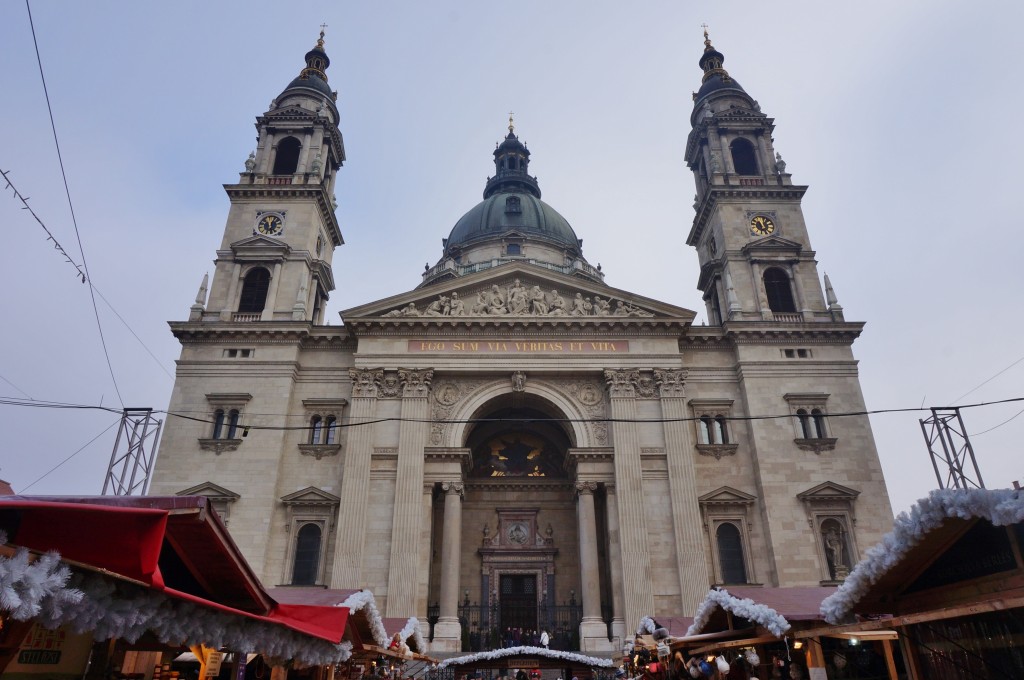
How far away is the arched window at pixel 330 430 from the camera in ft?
102

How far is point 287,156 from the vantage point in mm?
40250

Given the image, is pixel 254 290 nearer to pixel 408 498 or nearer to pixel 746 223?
pixel 408 498

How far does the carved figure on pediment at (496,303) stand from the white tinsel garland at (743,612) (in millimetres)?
21389

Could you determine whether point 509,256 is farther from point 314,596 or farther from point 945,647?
point 945,647

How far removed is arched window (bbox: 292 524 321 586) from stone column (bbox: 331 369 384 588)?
154 centimetres

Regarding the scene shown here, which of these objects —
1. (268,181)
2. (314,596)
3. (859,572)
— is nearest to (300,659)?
(314,596)

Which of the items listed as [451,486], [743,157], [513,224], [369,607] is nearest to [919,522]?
[369,607]

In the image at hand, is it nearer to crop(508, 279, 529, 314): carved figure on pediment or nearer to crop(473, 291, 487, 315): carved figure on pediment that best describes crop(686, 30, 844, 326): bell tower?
crop(508, 279, 529, 314): carved figure on pediment

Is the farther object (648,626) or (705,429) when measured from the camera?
(705,429)

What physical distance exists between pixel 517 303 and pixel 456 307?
305cm

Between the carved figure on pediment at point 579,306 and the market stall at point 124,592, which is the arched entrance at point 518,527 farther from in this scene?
the market stall at point 124,592

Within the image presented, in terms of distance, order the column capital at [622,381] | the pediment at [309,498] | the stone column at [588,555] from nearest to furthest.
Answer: the stone column at [588,555] → the pediment at [309,498] → the column capital at [622,381]

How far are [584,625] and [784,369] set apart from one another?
50.9ft

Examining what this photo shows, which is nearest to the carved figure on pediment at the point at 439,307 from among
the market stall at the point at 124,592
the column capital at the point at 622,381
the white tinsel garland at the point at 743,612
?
the column capital at the point at 622,381
